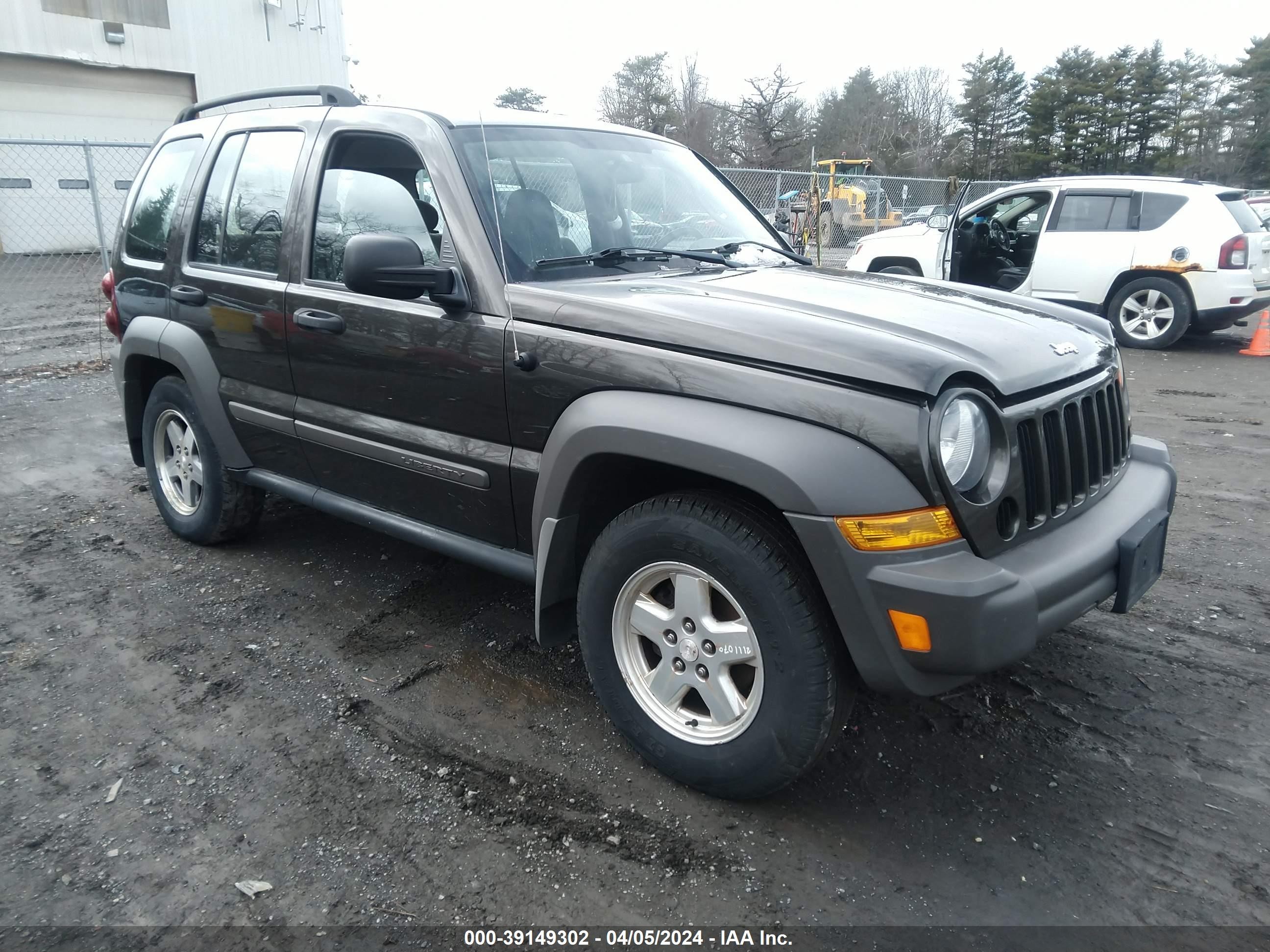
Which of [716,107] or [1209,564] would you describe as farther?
[716,107]

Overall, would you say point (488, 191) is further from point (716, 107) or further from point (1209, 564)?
point (716, 107)

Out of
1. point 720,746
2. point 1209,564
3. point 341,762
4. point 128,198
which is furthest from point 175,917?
point 1209,564

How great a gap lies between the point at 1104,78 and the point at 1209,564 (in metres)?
49.7

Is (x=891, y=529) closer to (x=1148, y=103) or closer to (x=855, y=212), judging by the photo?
(x=855, y=212)

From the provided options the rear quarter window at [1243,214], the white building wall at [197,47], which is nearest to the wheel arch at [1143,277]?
the rear quarter window at [1243,214]

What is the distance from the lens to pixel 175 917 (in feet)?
7.35

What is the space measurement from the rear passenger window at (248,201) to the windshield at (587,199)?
95 centimetres

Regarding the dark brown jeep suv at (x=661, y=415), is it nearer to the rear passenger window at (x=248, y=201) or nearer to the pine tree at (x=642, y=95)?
the rear passenger window at (x=248, y=201)

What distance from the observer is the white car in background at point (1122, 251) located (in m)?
9.46

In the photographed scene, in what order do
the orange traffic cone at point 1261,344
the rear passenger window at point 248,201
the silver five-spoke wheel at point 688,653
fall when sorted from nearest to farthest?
1. the silver five-spoke wheel at point 688,653
2. the rear passenger window at point 248,201
3. the orange traffic cone at point 1261,344

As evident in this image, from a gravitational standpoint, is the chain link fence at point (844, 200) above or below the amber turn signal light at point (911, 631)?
above

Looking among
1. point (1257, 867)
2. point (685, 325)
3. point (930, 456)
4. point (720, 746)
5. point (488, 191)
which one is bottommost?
point (1257, 867)

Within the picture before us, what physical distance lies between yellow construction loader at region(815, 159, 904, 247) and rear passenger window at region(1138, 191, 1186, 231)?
8.65 m

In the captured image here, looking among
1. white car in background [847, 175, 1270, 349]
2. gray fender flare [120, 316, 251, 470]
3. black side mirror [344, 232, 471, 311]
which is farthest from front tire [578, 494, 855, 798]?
white car in background [847, 175, 1270, 349]
